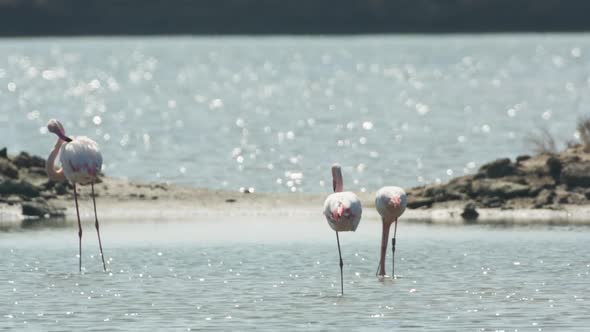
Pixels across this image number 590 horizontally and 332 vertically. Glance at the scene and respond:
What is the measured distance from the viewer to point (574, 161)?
2692cm

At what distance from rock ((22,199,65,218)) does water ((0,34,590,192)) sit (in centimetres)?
674

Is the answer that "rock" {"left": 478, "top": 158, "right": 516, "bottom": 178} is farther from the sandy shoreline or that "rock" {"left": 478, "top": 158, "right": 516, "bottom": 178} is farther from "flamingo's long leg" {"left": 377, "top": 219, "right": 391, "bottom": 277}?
"flamingo's long leg" {"left": 377, "top": 219, "right": 391, "bottom": 277}

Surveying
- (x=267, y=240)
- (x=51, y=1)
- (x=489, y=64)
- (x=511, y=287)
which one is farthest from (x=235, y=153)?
(x=51, y=1)

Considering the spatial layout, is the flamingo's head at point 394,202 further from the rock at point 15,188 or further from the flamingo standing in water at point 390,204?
the rock at point 15,188

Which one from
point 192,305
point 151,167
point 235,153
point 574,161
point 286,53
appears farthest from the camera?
point 286,53

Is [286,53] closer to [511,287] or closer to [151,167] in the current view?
[151,167]

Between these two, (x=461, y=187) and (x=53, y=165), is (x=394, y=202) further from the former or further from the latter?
(x=461, y=187)

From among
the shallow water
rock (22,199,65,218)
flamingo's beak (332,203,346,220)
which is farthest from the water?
flamingo's beak (332,203,346,220)

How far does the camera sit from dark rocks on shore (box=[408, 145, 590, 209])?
86.2ft

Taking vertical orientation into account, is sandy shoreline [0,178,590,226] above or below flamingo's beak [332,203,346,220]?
above

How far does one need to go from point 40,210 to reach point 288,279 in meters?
7.59

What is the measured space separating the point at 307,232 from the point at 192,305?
267 inches

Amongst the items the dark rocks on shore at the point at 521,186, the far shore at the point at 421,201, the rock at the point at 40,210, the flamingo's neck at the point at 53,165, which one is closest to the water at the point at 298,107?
the far shore at the point at 421,201

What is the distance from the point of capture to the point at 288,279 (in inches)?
774
